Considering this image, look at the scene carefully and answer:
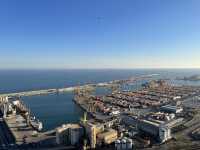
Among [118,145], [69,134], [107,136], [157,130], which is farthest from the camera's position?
[157,130]

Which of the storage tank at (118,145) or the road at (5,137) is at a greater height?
the storage tank at (118,145)

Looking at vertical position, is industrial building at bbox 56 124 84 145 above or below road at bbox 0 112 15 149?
above

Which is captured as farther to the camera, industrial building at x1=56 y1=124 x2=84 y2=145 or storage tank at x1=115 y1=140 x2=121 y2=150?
industrial building at x1=56 y1=124 x2=84 y2=145

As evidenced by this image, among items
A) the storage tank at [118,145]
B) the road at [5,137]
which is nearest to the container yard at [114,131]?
the storage tank at [118,145]

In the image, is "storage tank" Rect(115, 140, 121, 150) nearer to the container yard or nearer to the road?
the container yard

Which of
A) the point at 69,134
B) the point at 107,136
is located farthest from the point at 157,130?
the point at 69,134

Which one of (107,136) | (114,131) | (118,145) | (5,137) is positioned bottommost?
(5,137)

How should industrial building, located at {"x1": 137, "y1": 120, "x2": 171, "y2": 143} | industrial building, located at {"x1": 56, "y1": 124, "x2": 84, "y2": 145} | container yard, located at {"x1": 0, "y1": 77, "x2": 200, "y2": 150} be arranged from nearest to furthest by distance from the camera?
container yard, located at {"x1": 0, "y1": 77, "x2": 200, "y2": 150}, industrial building, located at {"x1": 56, "y1": 124, "x2": 84, "y2": 145}, industrial building, located at {"x1": 137, "y1": 120, "x2": 171, "y2": 143}

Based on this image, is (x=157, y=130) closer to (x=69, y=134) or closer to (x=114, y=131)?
(x=114, y=131)

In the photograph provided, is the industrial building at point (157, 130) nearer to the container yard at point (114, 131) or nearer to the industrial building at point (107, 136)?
the container yard at point (114, 131)

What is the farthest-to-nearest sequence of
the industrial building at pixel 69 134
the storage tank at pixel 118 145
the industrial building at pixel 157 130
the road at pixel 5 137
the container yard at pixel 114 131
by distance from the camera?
the road at pixel 5 137, the industrial building at pixel 157 130, the industrial building at pixel 69 134, the container yard at pixel 114 131, the storage tank at pixel 118 145

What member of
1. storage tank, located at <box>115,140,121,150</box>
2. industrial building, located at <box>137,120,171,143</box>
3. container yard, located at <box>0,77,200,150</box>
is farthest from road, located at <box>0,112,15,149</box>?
industrial building, located at <box>137,120,171,143</box>

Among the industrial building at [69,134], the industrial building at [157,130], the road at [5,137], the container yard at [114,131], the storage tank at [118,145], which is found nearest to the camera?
the storage tank at [118,145]

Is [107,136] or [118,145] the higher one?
[107,136]
